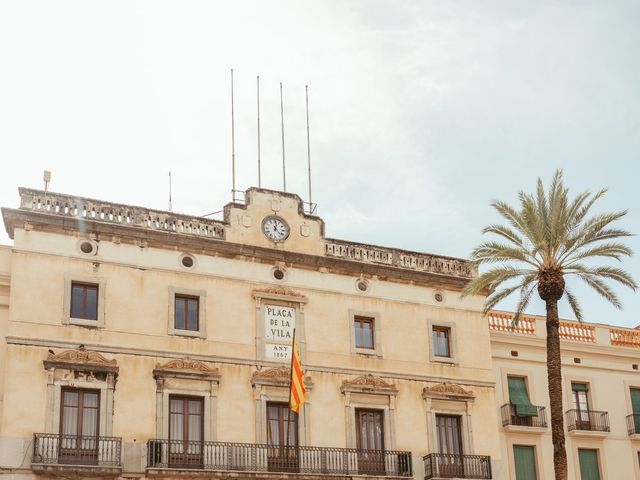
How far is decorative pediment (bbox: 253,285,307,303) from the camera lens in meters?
32.9

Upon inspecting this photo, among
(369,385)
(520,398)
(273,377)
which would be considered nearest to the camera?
(273,377)

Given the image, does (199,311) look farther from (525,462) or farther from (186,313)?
(525,462)

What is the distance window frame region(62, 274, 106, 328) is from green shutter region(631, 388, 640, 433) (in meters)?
21.3

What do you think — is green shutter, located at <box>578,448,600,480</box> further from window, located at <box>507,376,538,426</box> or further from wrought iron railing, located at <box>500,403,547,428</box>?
window, located at <box>507,376,538,426</box>

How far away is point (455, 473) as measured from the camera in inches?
1325

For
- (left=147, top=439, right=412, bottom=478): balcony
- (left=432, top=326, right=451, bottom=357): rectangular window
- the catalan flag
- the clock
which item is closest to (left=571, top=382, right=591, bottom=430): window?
(left=432, top=326, right=451, bottom=357): rectangular window

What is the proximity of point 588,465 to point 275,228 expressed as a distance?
14934mm

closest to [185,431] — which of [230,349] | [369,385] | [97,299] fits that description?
[230,349]

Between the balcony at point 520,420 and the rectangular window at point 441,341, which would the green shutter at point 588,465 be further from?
the rectangular window at point 441,341

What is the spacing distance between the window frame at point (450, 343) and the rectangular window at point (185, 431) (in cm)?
879

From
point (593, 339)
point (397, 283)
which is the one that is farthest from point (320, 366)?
point (593, 339)

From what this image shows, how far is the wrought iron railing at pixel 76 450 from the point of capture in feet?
90.8

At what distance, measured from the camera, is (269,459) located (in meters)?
31.1

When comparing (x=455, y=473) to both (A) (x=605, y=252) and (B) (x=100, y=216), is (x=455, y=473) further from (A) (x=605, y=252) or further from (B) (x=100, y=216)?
(B) (x=100, y=216)
